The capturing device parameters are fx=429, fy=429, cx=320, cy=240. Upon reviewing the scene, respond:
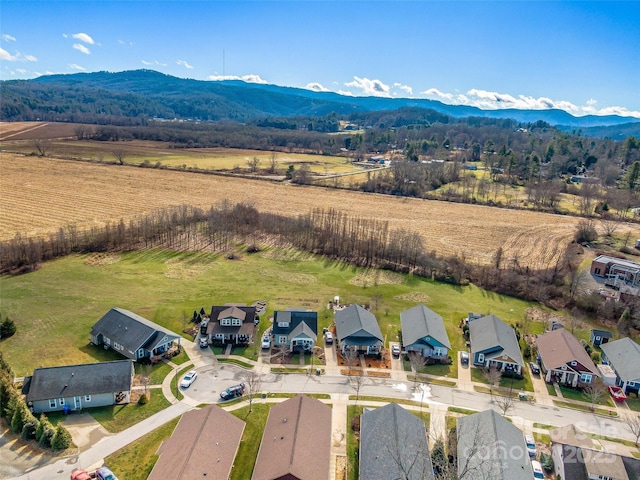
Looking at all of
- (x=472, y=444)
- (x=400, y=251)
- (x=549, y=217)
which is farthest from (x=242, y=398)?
(x=549, y=217)

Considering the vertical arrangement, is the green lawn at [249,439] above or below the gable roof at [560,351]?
below

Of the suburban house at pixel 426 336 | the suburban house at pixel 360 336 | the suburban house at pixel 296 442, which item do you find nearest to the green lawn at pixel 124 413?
the suburban house at pixel 296 442

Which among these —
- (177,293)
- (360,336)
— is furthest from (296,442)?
(177,293)

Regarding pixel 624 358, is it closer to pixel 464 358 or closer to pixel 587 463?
pixel 464 358

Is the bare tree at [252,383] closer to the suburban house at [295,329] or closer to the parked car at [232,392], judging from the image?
the parked car at [232,392]

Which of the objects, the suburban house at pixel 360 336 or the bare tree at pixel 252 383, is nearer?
the bare tree at pixel 252 383
